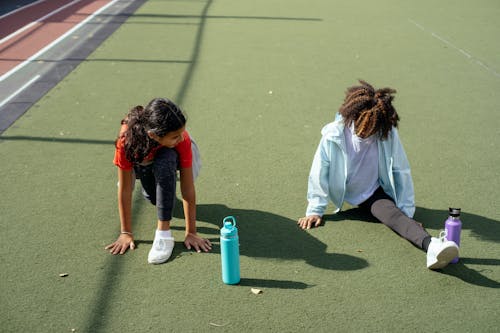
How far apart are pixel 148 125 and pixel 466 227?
2.23 m

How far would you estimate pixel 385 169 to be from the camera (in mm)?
4410

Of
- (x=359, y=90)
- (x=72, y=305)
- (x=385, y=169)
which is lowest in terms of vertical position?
(x=72, y=305)

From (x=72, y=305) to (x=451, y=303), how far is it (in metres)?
2.05

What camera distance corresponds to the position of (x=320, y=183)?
4.39 meters

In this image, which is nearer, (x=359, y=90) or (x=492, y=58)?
(x=359, y=90)

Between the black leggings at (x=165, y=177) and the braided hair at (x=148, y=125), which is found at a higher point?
the braided hair at (x=148, y=125)

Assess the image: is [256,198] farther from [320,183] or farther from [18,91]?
[18,91]

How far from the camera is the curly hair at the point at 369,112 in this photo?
163 inches

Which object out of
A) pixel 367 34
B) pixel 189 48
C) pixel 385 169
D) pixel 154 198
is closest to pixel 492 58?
pixel 367 34

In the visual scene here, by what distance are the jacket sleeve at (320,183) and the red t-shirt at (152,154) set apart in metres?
0.89

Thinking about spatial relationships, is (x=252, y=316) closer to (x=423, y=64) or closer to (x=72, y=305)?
(x=72, y=305)

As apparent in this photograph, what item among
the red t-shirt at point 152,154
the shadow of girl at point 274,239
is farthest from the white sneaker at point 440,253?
the red t-shirt at point 152,154

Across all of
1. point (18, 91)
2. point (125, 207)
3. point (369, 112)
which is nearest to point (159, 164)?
point (125, 207)

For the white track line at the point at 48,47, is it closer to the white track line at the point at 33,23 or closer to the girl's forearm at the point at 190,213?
the white track line at the point at 33,23
